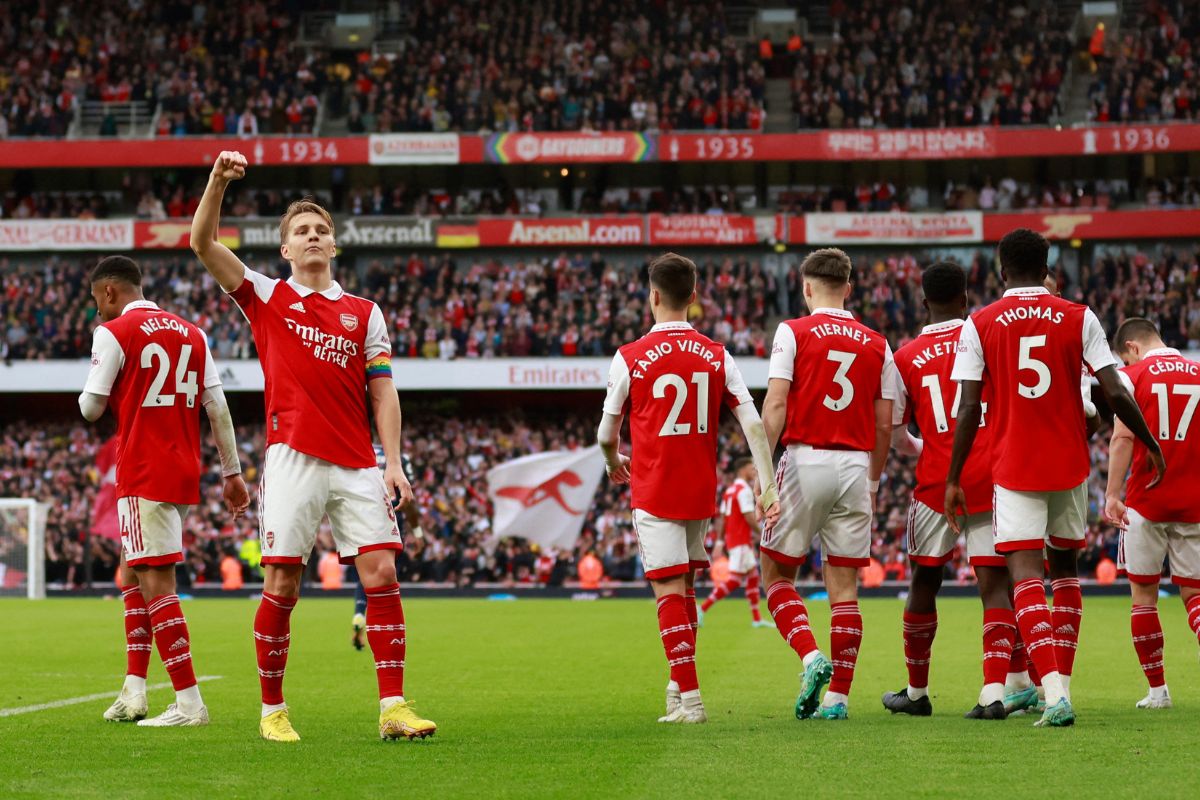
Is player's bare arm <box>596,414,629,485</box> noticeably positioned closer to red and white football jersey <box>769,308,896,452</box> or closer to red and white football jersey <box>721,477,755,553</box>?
red and white football jersey <box>769,308,896,452</box>

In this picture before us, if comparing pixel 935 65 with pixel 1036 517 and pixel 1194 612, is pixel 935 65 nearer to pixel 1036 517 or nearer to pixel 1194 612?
Answer: pixel 1194 612

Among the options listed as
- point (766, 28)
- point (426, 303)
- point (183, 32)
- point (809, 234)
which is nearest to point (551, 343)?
point (426, 303)

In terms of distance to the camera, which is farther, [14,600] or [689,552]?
[14,600]

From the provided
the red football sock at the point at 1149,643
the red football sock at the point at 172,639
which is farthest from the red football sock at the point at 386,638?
the red football sock at the point at 1149,643

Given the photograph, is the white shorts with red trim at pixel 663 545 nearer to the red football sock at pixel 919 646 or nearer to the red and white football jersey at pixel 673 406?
the red and white football jersey at pixel 673 406

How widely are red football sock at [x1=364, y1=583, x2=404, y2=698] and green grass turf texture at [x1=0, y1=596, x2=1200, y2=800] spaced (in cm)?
28

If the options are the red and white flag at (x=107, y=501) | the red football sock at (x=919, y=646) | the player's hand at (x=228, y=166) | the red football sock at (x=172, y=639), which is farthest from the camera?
the red and white flag at (x=107, y=501)

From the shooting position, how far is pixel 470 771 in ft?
19.7

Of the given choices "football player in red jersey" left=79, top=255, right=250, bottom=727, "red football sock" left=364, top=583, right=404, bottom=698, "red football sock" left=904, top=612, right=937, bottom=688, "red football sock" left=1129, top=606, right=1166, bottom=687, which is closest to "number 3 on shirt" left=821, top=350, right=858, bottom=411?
"red football sock" left=904, top=612, right=937, bottom=688

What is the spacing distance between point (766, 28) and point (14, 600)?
1089 inches

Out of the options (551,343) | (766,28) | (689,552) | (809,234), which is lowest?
(689,552)

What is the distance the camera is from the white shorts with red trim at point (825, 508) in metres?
8.34

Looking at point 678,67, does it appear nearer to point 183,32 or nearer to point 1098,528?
point 183,32

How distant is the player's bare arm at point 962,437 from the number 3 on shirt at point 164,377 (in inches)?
165
